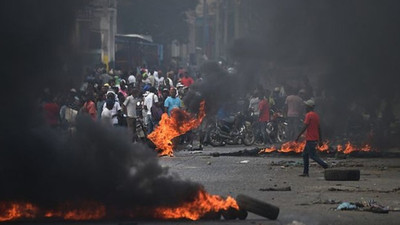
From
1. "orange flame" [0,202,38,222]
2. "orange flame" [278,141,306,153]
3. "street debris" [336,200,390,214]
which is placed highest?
"orange flame" [0,202,38,222]

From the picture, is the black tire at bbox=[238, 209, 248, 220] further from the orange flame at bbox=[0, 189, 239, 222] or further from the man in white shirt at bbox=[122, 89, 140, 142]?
the man in white shirt at bbox=[122, 89, 140, 142]

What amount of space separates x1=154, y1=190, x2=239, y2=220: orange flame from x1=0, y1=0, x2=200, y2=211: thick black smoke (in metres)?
0.10

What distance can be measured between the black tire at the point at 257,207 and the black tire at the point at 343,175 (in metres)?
5.66

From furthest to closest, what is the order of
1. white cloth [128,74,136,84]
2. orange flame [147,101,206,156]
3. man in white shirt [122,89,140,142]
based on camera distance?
white cloth [128,74,136,84], man in white shirt [122,89,140,142], orange flame [147,101,206,156]

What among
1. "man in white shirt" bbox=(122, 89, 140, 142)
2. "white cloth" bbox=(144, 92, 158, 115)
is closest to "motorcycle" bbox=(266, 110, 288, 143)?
"white cloth" bbox=(144, 92, 158, 115)

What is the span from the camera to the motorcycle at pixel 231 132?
27156 mm

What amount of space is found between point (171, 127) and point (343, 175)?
26.4 feet

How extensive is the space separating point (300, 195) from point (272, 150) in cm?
858

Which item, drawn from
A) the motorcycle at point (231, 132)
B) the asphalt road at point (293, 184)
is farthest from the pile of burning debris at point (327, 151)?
the motorcycle at point (231, 132)

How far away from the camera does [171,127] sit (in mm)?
24750

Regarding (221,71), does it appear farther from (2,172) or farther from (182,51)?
(182,51)

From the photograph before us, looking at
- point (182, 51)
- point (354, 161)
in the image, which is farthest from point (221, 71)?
point (182, 51)

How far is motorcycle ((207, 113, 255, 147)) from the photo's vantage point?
27.2 m

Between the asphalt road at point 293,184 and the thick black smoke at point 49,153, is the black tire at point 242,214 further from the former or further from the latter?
the thick black smoke at point 49,153
